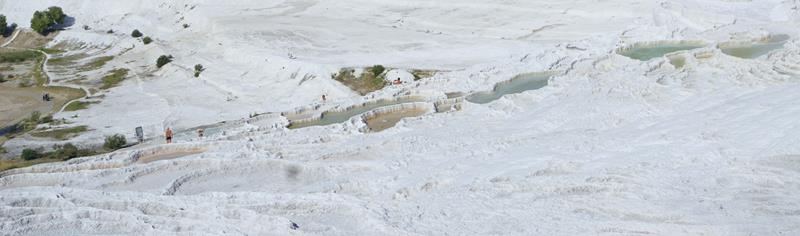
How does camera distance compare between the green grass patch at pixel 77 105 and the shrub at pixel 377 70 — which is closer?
the green grass patch at pixel 77 105

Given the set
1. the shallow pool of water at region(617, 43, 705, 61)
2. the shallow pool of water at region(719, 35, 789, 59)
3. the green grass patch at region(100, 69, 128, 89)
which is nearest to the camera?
the shallow pool of water at region(719, 35, 789, 59)

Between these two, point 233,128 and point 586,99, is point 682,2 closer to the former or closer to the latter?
point 586,99

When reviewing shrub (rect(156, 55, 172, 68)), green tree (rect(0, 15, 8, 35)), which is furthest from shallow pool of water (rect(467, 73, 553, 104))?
green tree (rect(0, 15, 8, 35))

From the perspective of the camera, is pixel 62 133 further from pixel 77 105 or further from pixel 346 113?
pixel 346 113

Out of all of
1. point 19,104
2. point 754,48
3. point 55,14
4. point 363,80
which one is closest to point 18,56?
point 55,14

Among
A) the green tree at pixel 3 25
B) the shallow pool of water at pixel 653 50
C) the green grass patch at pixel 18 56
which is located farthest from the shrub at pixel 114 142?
the green tree at pixel 3 25

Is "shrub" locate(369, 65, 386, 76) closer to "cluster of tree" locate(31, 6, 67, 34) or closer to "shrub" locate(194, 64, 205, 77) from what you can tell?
"shrub" locate(194, 64, 205, 77)

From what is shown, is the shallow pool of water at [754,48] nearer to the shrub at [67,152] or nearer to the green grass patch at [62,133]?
the shrub at [67,152]
